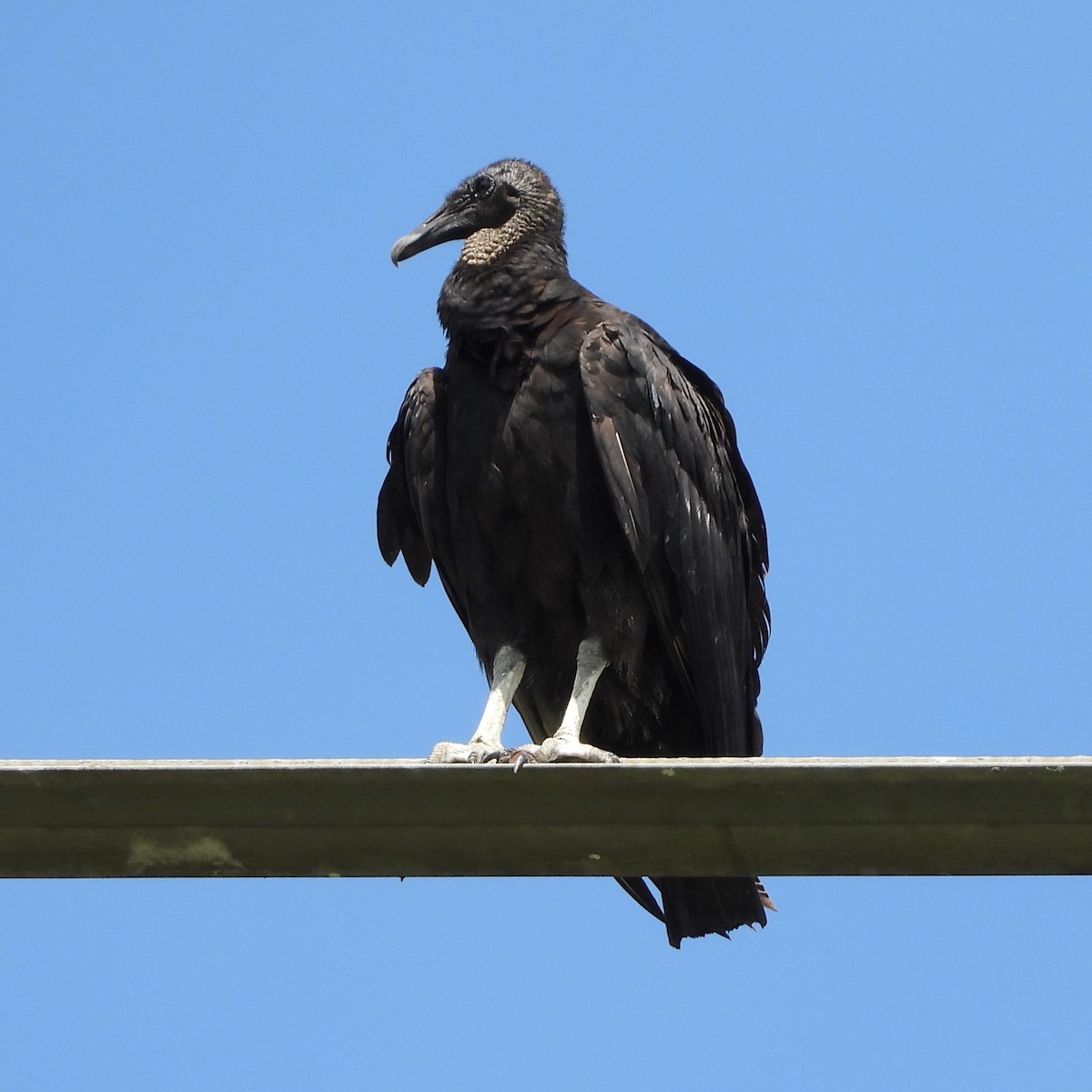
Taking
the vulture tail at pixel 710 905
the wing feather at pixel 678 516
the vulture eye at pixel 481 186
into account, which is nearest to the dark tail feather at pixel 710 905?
the vulture tail at pixel 710 905

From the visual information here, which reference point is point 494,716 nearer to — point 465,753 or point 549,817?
point 465,753

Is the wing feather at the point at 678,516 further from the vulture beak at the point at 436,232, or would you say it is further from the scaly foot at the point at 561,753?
the vulture beak at the point at 436,232

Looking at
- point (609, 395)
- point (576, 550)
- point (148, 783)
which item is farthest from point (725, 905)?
point (148, 783)

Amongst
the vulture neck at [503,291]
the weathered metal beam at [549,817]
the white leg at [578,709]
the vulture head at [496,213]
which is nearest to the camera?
the weathered metal beam at [549,817]

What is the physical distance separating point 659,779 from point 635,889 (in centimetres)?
157

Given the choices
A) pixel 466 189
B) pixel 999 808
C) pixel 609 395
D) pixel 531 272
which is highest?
pixel 466 189

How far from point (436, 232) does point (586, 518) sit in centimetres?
137

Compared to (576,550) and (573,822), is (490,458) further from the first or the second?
(573,822)

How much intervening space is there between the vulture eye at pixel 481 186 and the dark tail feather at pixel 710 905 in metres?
2.55

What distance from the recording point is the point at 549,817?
3.18m

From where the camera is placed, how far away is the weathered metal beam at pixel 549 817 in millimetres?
3037

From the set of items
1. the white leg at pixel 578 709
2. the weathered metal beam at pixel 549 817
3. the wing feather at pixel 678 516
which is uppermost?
the wing feather at pixel 678 516

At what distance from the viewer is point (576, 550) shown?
200 inches

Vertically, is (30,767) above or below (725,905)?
below
